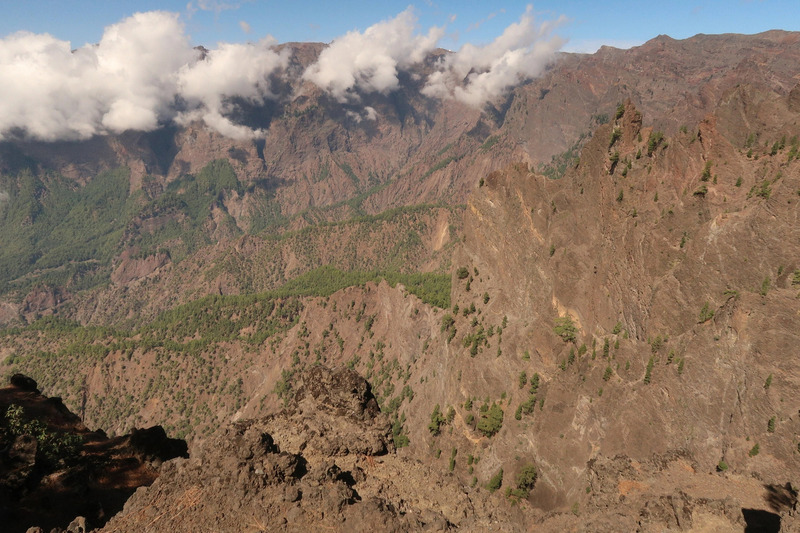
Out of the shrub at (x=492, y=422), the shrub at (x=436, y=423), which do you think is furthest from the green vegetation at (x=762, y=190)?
the shrub at (x=436, y=423)

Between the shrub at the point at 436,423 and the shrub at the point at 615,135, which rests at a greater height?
the shrub at the point at 615,135

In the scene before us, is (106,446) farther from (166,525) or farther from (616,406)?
(616,406)

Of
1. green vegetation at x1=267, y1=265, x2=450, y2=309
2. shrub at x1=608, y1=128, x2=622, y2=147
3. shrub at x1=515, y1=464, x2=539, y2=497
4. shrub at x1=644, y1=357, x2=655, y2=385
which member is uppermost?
shrub at x1=608, y1=128, x2=622, y2=147

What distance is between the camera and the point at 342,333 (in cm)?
13525

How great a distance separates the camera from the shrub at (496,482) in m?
61.1

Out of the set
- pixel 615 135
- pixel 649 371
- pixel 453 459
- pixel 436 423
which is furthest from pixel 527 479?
pixel 615 135

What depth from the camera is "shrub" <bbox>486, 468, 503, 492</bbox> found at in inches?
2404

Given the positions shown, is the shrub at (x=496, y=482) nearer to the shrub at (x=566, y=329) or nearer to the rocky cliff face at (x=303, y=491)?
the shrub at (x=566, y=329)

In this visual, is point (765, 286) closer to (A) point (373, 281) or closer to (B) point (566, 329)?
(B) point (566, 329)

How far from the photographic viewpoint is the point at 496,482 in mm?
61250

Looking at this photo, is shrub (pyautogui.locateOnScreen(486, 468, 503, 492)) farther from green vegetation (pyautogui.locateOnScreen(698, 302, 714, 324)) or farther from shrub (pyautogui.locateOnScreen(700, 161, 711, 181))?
shrub (pyautogui.locateOnScreen(700, 161, 711, 181))

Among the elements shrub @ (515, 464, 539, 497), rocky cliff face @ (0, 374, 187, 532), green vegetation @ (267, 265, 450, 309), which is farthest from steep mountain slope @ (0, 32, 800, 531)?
rocky cliff face @ (0, 374, 187, 532)

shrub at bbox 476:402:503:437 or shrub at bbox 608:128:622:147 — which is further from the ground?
shrub at bbox 608:128:622:147

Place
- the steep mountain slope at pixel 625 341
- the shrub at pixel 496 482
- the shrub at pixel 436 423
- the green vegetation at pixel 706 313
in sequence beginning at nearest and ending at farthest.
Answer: the steep mountain slope at pixel 625 341
the green vegetation at pixel 706 313
the shrub at pixel 496 482
the shrub at pixel 436 423
